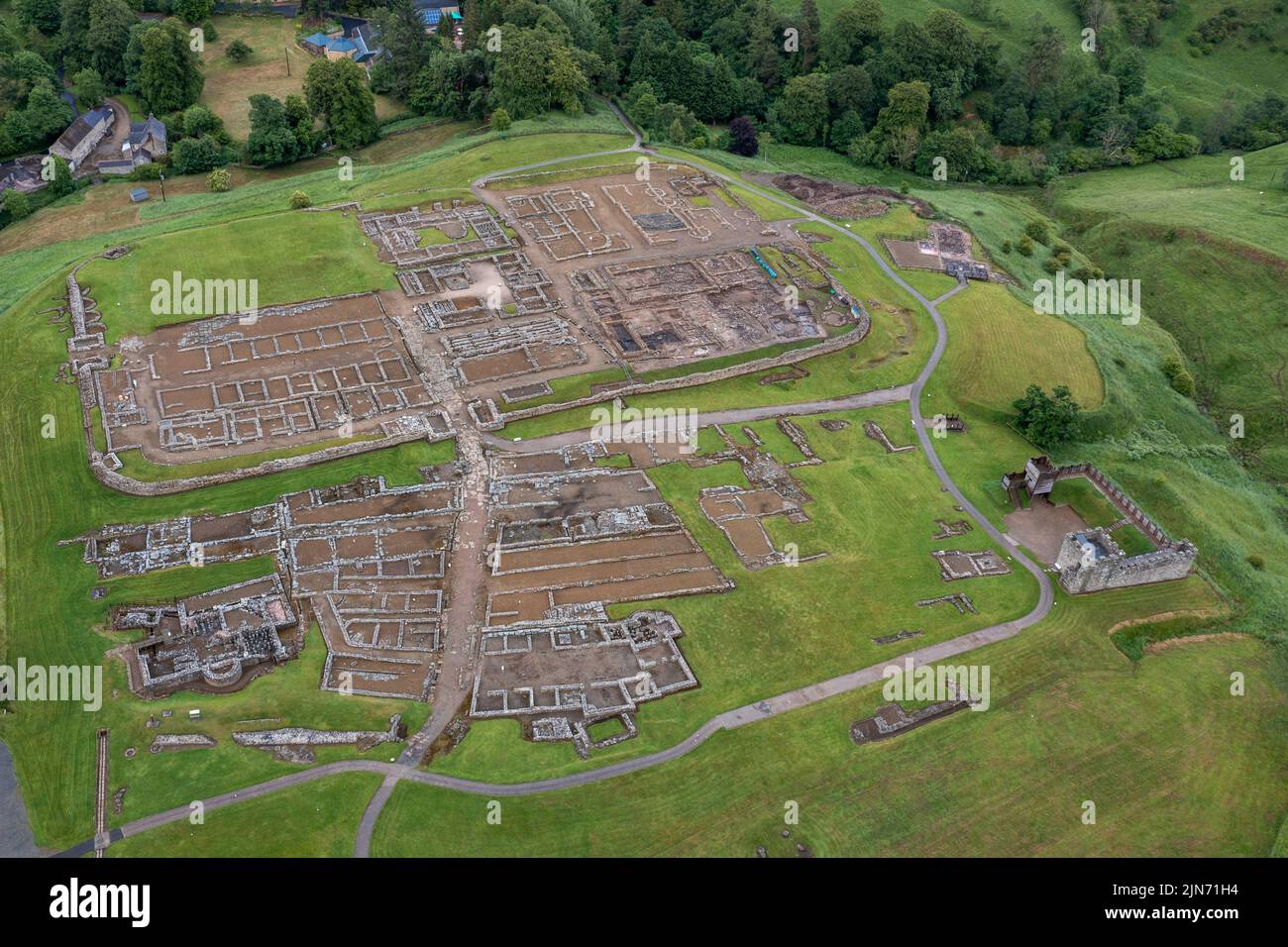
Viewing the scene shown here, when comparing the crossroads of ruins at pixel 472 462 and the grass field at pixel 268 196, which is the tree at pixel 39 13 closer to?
the grass field at pixel 268 196

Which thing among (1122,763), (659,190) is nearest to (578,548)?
(1122,763)

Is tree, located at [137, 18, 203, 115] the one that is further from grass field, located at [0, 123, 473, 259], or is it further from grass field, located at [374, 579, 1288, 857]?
grass field, located at [374, 579, 1288, 857]

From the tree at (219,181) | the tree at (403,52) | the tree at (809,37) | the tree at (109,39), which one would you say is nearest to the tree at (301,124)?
the tree at (219,181)

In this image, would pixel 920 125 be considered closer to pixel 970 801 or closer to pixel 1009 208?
pixel 1009 208

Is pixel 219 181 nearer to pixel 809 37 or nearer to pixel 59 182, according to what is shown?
pixel 59 182

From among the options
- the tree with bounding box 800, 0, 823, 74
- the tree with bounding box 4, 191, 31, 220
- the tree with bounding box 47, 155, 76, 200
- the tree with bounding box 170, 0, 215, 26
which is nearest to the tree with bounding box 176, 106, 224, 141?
the tree with bounding box 47, 155, 76, 200

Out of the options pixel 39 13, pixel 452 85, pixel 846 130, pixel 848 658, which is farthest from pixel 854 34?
pixel 39 13

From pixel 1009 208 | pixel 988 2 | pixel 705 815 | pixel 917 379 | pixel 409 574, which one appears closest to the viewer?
pixel 705 815
